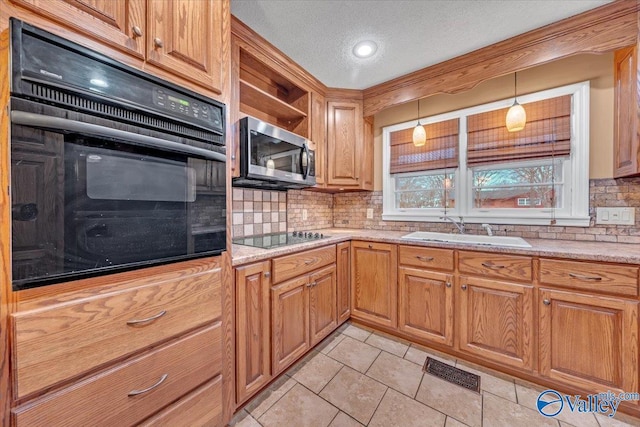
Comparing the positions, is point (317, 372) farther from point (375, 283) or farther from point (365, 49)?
point (365, 49)

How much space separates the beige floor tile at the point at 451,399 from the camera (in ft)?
4.23

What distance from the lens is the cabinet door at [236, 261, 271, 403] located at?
49.4 inches

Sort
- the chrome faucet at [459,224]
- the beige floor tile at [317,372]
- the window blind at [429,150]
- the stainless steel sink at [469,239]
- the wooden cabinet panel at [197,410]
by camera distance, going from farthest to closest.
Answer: the window blind at [429,150] < the chrome faucet at [459,224] < the stainless steel sink at [469,239] < the beige floor tile at [317,372] < the wooden cabinet panel at [197,410]

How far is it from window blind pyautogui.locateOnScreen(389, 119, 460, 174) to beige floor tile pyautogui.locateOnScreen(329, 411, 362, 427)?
2.17 metres

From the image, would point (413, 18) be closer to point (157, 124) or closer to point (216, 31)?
point (216, 31)

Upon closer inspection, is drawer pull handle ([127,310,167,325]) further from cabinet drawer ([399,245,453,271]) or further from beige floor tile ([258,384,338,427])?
cabinet drawer ([399,245,453,271])

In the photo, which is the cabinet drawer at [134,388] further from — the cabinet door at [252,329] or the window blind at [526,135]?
the window blind at [526,135]

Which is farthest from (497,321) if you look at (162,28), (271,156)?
(162,28)

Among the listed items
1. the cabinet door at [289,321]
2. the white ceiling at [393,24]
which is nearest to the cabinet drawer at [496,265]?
the cabinet door at [289,321]

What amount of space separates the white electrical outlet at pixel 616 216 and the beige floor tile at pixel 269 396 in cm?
242

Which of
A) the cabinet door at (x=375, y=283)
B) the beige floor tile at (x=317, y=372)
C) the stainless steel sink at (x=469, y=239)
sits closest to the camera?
the beige floor tile at (x=317, y=372)

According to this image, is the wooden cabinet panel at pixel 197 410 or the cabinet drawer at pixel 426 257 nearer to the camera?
→ the wooden cabinet panel at pixel 197 410

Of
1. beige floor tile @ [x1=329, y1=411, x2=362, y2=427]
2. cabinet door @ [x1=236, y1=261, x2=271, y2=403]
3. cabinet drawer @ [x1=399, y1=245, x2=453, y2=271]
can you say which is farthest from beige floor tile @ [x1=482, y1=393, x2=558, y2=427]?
cabinet door @ [x1=236, y1=261, x2=271, y2=403]

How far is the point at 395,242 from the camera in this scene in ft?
6.50
